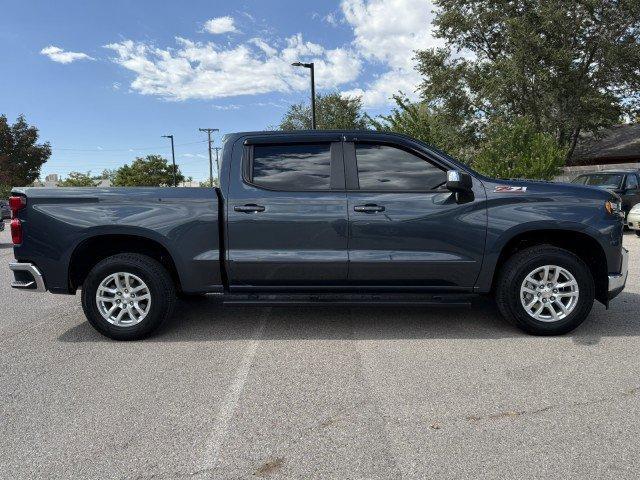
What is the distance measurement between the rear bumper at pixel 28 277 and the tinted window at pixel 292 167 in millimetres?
2229

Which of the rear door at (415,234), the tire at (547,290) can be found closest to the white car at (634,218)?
the tire at (547,290)

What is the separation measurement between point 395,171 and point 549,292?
1.81 m

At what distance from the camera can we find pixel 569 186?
177 inches

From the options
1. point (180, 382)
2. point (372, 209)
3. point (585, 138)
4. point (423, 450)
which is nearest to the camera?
Result: point (423, 450)

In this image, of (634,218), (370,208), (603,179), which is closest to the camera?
(370,208)

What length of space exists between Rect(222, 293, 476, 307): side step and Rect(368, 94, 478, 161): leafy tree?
1973 cm

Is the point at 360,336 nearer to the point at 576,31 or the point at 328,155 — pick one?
the point at 328,155

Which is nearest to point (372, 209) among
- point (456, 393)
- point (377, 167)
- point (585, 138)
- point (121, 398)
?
point (377, 167)

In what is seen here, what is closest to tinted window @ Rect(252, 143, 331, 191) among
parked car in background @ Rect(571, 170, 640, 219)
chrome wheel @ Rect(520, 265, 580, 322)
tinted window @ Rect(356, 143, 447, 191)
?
tinted window @ Rect(356, 143, 447, 191)

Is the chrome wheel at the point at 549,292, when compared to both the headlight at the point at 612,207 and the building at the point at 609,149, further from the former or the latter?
the building at the point at 609,149

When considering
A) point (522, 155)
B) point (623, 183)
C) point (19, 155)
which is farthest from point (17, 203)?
point (19, 155)

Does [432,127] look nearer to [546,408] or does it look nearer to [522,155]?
[522,155]

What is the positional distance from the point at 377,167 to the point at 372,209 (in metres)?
0.44

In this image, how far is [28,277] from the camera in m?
4.59
